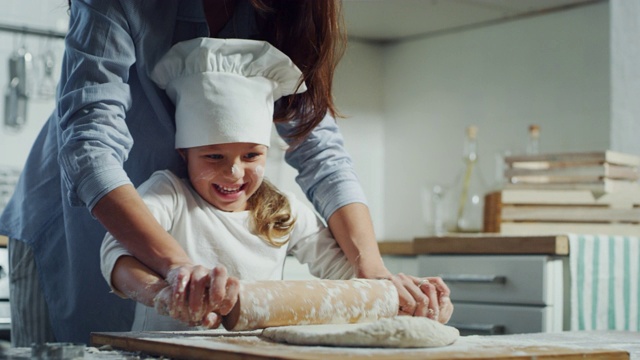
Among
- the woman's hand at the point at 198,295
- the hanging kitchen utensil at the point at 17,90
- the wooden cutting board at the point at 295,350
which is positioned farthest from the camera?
the hanging kitchen utensil at the point at 17,90

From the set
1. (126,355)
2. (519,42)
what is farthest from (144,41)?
(519,42)

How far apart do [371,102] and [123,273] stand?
2791mm

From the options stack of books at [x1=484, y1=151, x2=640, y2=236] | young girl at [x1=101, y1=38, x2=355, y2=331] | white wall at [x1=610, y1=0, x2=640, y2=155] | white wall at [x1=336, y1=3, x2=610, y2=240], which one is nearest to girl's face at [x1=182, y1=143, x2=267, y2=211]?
young girl at [x1=101, y1=38, x2=355, y2=331]

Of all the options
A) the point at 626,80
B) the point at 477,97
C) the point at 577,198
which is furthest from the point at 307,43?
the point at 477,97

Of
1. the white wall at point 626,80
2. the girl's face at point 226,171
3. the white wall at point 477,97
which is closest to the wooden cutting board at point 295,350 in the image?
the girl's face at point 226,171

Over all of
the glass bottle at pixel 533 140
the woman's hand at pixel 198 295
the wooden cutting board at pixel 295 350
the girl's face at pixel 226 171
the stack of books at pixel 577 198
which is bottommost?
the wooden cutting board at pixel 295 350

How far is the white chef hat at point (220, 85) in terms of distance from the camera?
115cm

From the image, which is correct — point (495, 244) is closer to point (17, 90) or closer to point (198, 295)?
point (198, 295)

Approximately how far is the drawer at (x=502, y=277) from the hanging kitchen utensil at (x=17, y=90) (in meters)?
1.35

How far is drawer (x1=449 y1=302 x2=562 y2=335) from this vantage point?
6.93ft

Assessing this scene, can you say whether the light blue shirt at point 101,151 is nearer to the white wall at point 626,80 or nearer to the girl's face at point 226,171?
the girl's face at point 226,171

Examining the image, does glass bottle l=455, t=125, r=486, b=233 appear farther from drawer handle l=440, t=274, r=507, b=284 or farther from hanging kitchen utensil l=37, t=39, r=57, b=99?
hanging kitchen utensil l=37, t=39, r=57, b=99

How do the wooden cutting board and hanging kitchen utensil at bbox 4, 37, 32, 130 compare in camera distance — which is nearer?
the wooden cutting board

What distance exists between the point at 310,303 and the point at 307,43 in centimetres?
40
